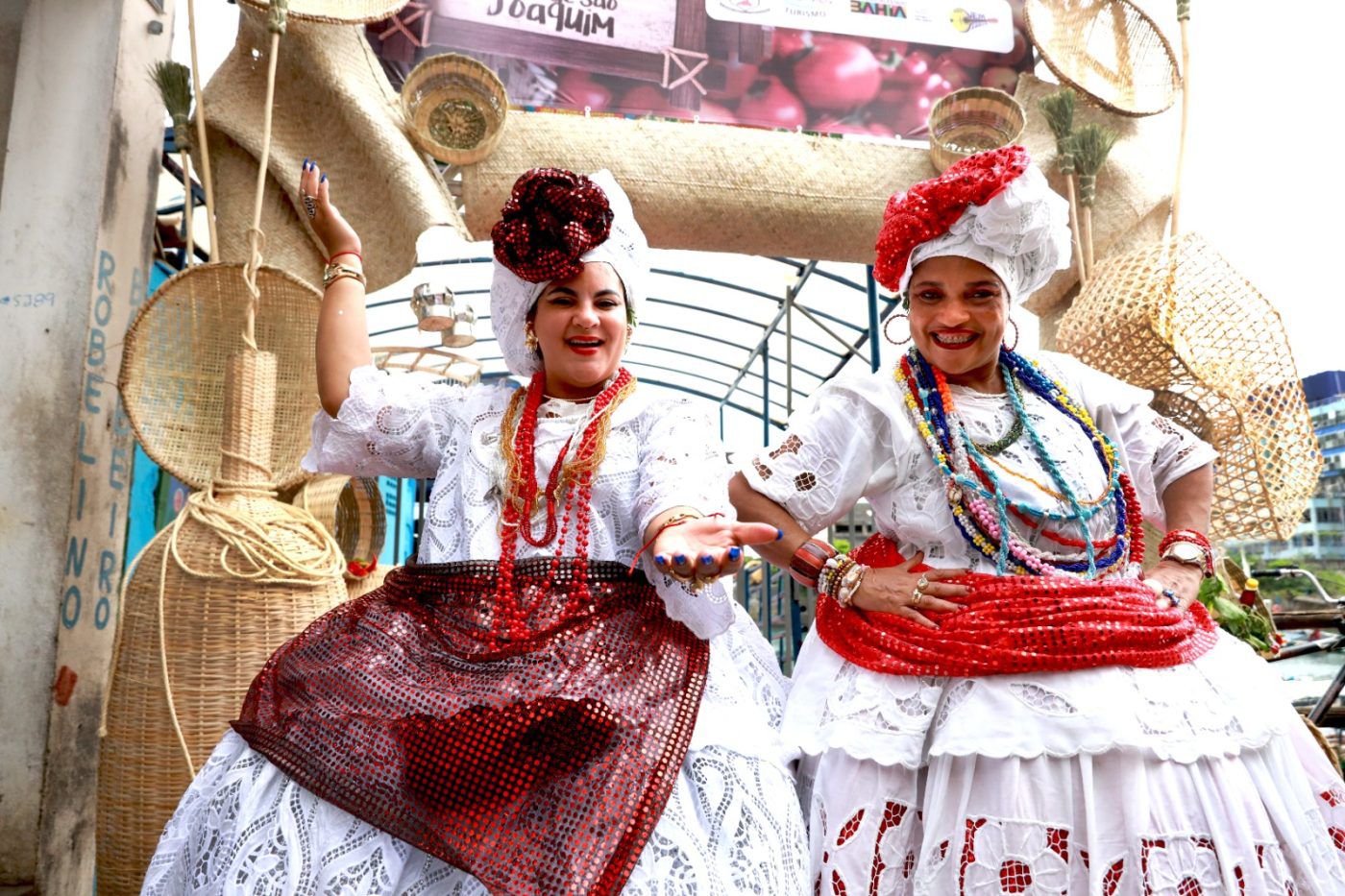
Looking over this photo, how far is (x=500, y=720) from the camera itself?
174cm

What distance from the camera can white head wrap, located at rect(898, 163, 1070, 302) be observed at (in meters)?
2.18

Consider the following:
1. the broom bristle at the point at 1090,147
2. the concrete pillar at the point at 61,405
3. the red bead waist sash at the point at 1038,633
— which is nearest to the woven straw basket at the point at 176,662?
the concrete pillar at the point at 61,405

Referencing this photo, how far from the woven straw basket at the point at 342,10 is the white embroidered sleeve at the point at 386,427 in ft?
6.68

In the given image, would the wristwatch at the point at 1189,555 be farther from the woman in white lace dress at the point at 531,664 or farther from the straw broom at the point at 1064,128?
the straw broom at the point at 1064,128

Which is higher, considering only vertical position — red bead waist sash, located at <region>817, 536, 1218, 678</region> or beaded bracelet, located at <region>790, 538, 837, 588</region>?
beaded bracelet, located at <region>790, 538, 837, 588</region>

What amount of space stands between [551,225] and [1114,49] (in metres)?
3.50

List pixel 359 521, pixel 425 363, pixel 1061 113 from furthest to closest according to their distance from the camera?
pixel 425 363 → pixel 359 521 → pixel 1061 113

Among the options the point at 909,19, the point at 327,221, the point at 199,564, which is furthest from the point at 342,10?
the point at 909,19

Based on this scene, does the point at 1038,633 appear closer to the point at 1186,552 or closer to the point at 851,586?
the point at 851,586

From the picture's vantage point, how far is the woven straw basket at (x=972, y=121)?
15.1 ft

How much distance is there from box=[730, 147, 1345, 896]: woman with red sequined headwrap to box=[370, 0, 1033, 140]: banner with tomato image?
2600mm

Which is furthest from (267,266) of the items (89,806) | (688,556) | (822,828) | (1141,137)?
(1141,137)

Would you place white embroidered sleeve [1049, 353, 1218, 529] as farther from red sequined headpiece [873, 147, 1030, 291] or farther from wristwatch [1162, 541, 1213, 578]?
red sequined headpiece [873, 147, 1030, 291]

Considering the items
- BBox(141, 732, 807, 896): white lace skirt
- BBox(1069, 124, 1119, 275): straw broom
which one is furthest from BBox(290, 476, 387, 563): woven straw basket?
BBox(141, 732, 807, 896): white lace skirt
